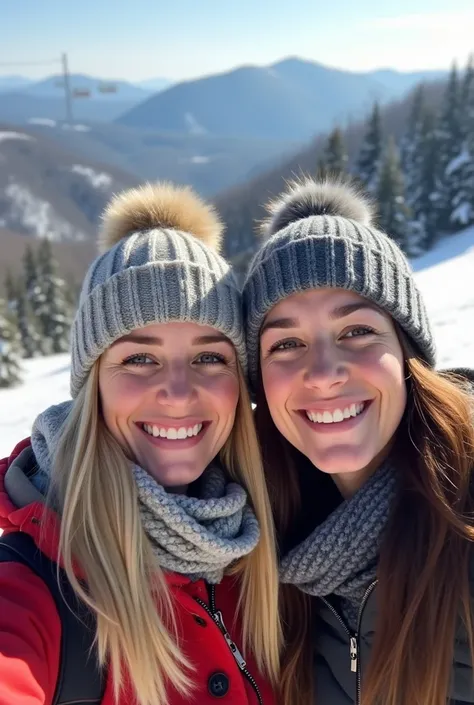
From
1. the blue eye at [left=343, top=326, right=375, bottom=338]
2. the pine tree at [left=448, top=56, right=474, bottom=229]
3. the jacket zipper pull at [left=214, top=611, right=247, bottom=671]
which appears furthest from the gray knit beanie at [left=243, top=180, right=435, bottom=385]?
the pine tree at [left=448, top=56, right=474, bottom=229]

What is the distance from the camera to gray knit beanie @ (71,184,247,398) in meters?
2.17

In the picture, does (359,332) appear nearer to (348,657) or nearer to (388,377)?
(388,377)

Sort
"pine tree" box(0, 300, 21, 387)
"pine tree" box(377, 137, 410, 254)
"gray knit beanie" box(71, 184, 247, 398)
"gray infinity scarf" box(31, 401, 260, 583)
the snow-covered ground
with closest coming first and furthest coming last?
"gray infinity scarf" box(31, 401, 260, 583), "gray knit beanie" box(71, 184, 247, 398), the snow-covered ground, "pine tree" box(0, 300, 21, 387), "pine tree" box(377, 137, 410, 254)

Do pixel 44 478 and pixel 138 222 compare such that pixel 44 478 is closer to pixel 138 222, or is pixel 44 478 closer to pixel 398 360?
pixel 138 222

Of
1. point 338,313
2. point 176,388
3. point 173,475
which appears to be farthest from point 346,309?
point 173,475

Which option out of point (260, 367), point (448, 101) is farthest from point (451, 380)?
point (448, 101)

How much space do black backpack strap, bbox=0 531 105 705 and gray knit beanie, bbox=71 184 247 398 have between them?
68cm

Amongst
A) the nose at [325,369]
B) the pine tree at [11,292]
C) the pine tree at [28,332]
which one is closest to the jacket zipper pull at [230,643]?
the nose at [325,369]

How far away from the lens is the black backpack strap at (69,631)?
1.78 meters

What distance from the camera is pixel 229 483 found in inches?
98.3

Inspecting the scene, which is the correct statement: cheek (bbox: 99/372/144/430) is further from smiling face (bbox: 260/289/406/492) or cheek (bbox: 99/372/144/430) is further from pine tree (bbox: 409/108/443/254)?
pine tree (bbox: 409/108/443/254)

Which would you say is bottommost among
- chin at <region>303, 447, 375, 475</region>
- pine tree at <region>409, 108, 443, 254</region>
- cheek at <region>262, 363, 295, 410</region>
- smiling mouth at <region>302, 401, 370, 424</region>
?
pine tree at <region>409, 108, 443, 254</region>

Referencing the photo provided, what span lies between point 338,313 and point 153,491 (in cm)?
94

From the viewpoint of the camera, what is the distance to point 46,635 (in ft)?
5.86
